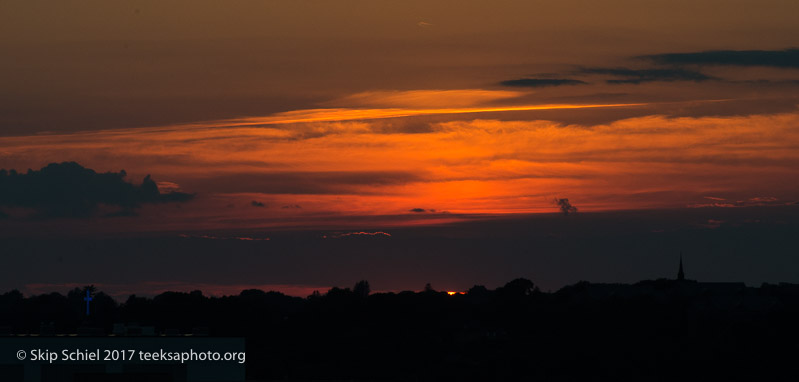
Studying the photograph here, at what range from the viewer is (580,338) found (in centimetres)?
19850

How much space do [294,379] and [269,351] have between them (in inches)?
827

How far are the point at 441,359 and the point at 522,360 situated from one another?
1255 cm

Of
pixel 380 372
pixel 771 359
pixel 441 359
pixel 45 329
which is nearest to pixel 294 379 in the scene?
pixel 380 372

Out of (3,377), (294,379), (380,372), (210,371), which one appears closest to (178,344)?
(210,371)

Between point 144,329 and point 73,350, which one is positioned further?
point 144,329

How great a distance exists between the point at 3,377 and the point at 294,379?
88574 mm

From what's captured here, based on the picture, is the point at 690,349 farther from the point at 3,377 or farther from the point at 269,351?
the point at 3,377

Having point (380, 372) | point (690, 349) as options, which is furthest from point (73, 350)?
point (690, 349)

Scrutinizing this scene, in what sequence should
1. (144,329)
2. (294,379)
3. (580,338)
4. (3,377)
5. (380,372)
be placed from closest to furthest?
1. (3,377)
2. (144,329)
3. (294,379)
4. (380,372)
5. (580,338)

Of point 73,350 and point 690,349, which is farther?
point 690,349

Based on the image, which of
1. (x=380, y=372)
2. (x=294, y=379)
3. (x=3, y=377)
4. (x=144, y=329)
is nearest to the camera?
(x=3, y=377)

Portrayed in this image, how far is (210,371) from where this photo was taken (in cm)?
8762

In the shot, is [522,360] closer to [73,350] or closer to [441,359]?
[441,359]

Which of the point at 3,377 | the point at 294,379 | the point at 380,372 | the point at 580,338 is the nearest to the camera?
the point at 3,377
